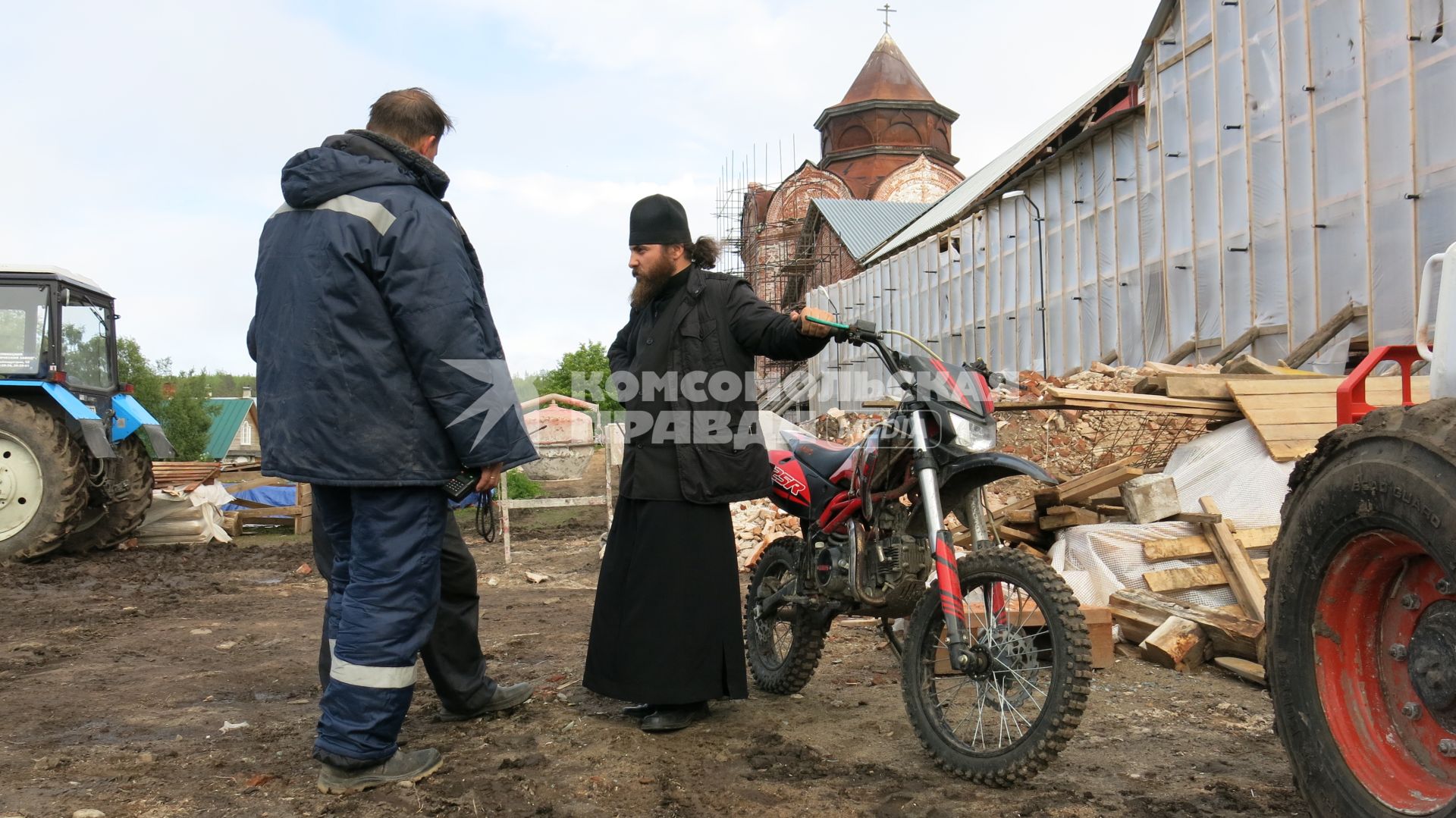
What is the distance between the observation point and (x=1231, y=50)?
580 inches

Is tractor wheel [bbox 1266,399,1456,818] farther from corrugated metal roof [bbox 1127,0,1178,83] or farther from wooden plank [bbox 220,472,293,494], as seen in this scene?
wooden plank [bbox 220,472,293,494]

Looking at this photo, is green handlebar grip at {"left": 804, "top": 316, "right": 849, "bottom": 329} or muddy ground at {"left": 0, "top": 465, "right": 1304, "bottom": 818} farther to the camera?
green handlebar grip at {"left": 804, "top": 316, "right": 849, "bottom": 329}

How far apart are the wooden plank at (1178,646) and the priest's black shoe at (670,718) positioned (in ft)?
7.09

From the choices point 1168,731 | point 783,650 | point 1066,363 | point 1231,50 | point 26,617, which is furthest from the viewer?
point 1066,363

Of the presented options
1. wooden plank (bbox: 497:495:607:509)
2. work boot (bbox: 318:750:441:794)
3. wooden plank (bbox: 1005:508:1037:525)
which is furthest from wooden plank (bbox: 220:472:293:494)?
work boot (bbox: 318:750:441:794)

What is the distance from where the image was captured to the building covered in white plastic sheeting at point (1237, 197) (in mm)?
11352

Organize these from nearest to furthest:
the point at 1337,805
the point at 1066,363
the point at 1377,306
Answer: the point at 1337,805
the point at 1377,306
the point at 1066,363

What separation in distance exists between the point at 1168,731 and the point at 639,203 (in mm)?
2672

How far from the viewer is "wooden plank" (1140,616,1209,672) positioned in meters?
4.57

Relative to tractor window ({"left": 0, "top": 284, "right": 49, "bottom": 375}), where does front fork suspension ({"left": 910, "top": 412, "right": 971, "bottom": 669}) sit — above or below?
below

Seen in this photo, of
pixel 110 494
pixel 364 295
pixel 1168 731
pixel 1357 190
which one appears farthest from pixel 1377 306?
pixel 110 494

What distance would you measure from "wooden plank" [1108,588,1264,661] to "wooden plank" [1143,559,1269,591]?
7 cm

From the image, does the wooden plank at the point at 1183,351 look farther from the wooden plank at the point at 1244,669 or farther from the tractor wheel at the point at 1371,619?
the tractor wheel at the point at 1371,619

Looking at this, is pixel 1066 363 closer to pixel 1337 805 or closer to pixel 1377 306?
pixel 1377 306
